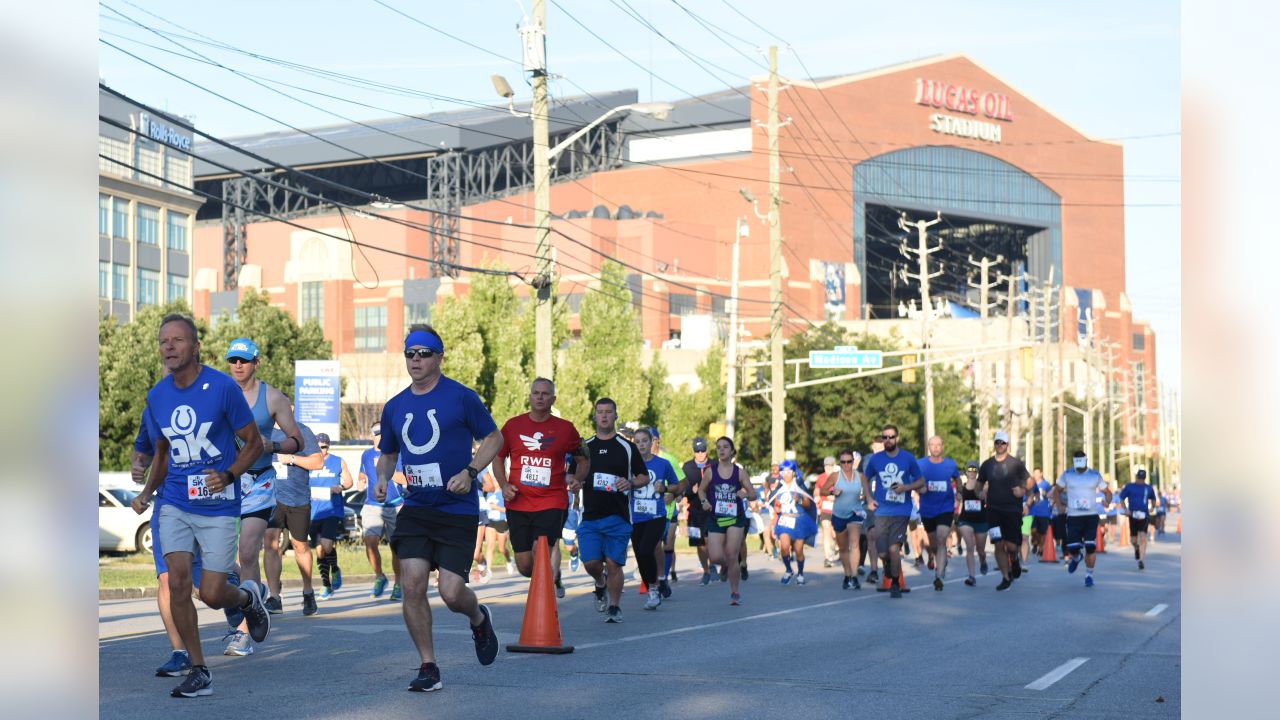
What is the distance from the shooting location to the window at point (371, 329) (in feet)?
334

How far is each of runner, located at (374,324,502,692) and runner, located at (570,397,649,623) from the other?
17.0 ft

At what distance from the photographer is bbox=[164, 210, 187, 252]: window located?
88.6 m

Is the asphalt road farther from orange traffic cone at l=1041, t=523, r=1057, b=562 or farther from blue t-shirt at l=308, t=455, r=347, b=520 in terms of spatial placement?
orange traffic cone at l=1041, t=523, r=1057, b=562

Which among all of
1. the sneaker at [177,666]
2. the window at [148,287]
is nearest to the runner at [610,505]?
the sneaker at [177,666]

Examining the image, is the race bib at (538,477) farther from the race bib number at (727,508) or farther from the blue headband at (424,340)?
the race bib number at (727,508)

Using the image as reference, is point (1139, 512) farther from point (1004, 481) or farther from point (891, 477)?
point (891, 477)

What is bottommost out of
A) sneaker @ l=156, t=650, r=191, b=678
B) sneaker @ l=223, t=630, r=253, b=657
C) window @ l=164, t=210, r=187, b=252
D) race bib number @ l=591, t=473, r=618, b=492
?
sneaker @ l=223, t=630, r=253, b=657

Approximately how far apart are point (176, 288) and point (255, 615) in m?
83.8

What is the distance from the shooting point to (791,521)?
23.4 m

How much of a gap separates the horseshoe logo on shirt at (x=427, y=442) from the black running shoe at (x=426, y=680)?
1.28 m

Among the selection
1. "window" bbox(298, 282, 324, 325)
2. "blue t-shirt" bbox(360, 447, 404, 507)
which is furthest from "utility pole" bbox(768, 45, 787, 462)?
"window" bbox(298, 282, 324, 325)

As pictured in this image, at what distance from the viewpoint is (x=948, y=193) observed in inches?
4277

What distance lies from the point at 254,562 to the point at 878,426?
54.0m
